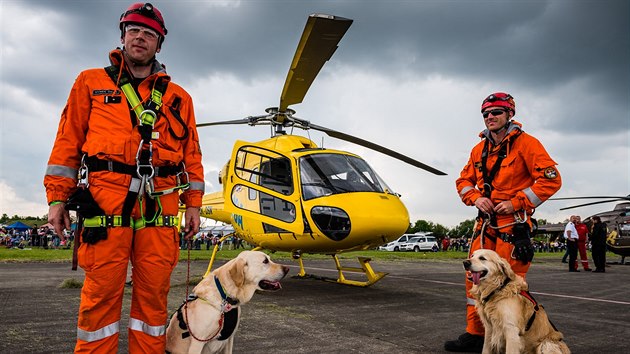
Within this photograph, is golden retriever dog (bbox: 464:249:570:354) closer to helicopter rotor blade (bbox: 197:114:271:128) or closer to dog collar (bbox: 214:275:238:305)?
dog collar (bbox: 214:275:238:305)

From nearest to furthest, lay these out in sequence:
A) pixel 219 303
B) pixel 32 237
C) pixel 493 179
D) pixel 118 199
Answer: pixel 118 199
pixel 219 303
pixel 493 179
pixel 32 237

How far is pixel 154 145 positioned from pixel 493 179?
10.2 ft

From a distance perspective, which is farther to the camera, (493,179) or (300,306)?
(300,306)

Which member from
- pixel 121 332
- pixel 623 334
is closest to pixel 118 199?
pixel 121 332

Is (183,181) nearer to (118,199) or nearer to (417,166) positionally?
(118,199)

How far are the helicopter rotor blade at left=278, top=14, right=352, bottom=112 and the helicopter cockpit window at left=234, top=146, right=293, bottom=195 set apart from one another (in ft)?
3.80

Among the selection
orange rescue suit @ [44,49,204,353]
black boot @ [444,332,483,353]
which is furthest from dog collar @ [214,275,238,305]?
black boot @ [444,332,483,353]

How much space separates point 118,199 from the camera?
108 inches

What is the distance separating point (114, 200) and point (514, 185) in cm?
341

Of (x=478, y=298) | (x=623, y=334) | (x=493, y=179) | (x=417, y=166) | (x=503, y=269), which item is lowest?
(x=623, y=334)

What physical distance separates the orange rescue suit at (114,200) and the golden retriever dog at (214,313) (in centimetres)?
23

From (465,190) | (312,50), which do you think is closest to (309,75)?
(312,50)

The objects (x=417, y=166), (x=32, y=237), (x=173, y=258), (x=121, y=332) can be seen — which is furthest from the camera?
(x=32, y=237)

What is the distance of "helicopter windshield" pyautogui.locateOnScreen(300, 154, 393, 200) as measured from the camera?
7.08m
